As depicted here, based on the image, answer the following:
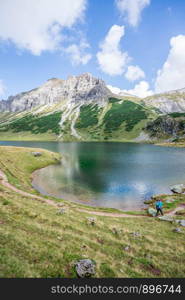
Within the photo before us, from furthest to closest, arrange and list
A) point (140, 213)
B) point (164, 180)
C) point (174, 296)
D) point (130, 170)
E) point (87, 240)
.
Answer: point (130, 170), point (164, 180), point (140, 213), point (87, 240), point (174, 296)

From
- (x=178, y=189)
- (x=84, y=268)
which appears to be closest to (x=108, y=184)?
(x=178, y=189)

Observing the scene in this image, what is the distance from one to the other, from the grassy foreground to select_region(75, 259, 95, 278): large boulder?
53 cm

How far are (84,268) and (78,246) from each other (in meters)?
3.73

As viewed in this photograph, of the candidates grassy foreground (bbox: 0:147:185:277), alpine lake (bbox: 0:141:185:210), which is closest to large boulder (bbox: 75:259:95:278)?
grassy foreground (bbox: 0:147:185:277)

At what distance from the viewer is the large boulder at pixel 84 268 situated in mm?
11064

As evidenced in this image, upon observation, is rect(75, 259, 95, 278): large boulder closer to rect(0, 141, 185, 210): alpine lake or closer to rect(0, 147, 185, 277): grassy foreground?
rect(0, 147, 185, 277): grassy foreground

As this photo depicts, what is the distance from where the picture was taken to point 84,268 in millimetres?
11383

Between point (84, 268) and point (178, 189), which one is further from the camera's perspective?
point (178, 189)

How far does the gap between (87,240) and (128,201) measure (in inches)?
889

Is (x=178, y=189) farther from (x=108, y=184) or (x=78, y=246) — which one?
(x=78, y=246)

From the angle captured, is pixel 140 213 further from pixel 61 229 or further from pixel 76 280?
pixel 76 280

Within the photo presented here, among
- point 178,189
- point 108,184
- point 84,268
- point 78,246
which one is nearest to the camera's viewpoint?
point 84,268

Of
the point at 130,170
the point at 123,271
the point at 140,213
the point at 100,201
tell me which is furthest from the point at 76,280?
the point at 130,170

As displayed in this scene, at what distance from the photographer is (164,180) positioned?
52.2 metres
